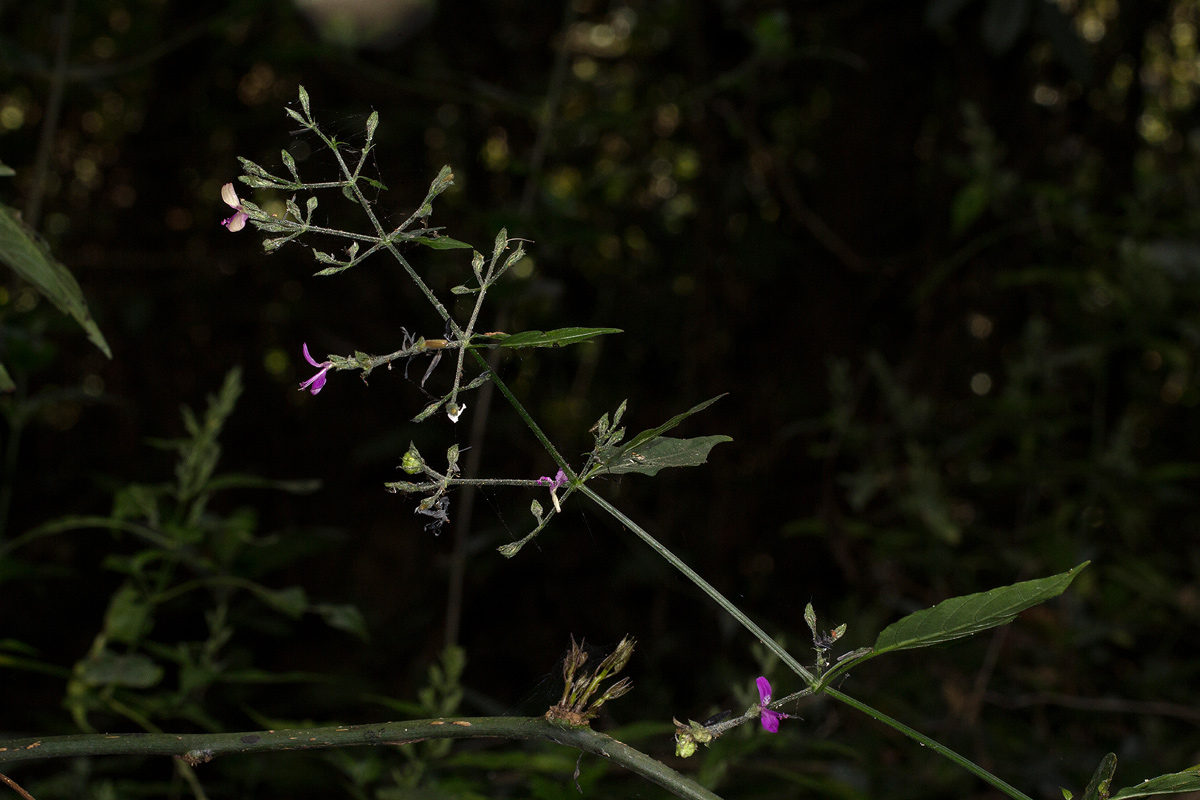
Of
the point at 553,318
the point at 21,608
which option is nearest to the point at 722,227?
the point at 553,318

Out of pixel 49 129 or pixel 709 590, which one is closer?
pixel 709 590

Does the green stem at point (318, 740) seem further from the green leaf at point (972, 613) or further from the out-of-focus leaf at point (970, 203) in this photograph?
the out-of-focus leaf at point (970, 203)

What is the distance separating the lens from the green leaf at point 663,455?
53 cm

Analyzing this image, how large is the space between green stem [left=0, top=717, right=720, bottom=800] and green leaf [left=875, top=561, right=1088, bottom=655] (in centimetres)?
15

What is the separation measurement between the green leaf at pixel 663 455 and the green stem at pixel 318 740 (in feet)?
0.50

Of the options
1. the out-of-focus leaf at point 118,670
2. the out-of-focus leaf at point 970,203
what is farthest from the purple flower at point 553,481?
the out-of-focus leaf at point 970,203

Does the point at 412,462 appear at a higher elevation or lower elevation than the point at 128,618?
higher

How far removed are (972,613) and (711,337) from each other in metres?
2.07

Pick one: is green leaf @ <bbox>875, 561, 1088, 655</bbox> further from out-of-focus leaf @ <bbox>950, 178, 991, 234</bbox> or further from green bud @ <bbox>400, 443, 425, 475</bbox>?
out-of-focus leaf @ <bbox>950, 178, 991, 234</bbox>

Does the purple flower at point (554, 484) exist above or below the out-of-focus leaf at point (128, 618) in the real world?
above

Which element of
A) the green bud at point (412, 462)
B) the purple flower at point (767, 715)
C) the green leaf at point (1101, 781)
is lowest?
the purple flower at point (767, 715)

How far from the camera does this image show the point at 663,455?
55 centimetres

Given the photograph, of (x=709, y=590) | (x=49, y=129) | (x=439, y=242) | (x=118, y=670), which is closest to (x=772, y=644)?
(x=709, y=590)

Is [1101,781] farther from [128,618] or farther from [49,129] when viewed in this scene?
[49,129]
